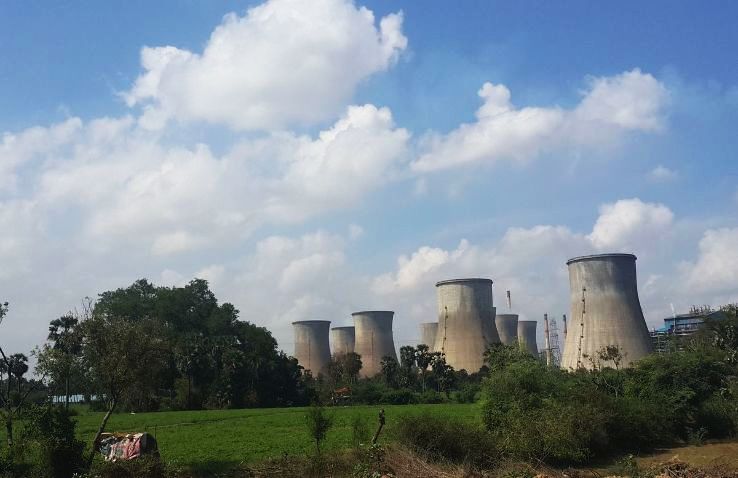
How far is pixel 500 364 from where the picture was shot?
2448cm

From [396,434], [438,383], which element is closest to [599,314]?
[438,383]

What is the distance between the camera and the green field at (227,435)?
1891 centimetres

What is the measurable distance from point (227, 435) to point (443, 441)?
40.2 ft

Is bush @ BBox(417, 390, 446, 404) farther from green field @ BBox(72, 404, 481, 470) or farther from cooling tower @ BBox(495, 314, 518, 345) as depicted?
cooling tower @ BBox(495, 314, 518, 345)

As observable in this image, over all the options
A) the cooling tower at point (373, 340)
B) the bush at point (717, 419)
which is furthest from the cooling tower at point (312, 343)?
the bush at point (717, 419)

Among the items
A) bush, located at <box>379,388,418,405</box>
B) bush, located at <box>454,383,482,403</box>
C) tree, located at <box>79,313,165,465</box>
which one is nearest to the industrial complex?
bush, located at <box>454,383,482,403</box>

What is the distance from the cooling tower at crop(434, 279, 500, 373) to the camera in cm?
6275

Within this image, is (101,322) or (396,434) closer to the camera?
(101,322)

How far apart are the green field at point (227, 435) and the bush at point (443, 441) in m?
0.68

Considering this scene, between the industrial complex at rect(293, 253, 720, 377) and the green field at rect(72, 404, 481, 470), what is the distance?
30.0ft

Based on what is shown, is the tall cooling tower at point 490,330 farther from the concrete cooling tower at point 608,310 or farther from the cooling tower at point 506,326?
the cooling tower at point 506,326

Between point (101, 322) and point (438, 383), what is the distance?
155 ft

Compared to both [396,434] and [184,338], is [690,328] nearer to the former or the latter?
[184,338]

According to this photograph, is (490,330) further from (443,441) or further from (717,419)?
(443,441)
